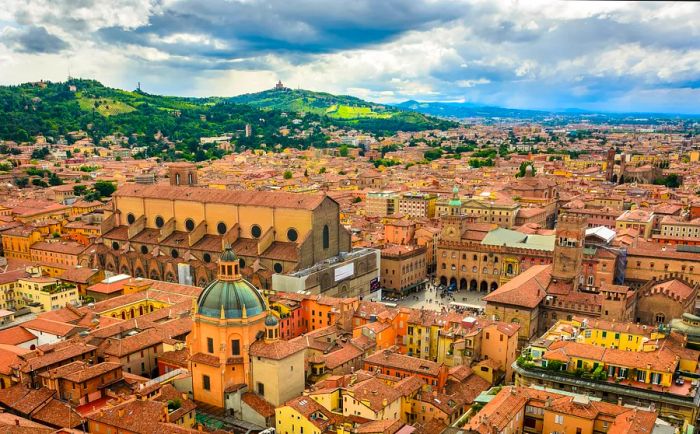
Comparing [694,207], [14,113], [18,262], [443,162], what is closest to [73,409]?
[18,262]

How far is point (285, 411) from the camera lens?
34.6 m

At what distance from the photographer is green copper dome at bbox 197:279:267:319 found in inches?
1490

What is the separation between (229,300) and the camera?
37969mm

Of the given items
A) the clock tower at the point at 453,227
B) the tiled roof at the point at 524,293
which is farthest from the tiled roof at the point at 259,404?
the clock tower at the point at 453,227

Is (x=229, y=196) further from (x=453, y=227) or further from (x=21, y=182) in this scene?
(x=21, y=182)

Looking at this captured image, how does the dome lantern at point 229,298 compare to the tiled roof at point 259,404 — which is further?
the dome lantern at point 229,298

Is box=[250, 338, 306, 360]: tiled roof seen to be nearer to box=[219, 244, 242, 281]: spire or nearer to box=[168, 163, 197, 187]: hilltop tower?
box=[219, 244, 242, 281]: spire

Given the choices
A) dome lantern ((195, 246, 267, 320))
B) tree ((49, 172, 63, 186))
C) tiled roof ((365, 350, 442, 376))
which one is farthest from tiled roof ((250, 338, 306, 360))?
tree ((49, 172, 63, 186))

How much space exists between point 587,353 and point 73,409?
30.8 meters

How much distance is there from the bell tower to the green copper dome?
3136 centimetres

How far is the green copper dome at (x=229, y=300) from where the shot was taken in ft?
124

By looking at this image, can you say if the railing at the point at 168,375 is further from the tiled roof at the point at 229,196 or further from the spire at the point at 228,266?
the tiled roof at the point at 229,196

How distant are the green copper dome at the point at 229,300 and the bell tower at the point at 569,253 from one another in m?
A: 31.4

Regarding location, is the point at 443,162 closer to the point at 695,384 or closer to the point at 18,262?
the point at 18,262
